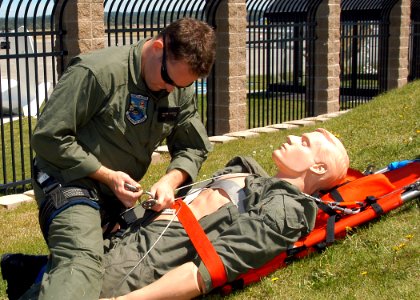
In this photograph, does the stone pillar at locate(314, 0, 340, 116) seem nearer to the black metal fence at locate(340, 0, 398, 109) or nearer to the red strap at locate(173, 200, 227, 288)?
the black metal fence at locate(340, 0, 398, 109)

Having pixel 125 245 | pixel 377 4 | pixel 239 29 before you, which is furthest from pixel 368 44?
pixel 125 245

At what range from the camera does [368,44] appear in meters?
19.6

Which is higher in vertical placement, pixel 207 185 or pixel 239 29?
pixel 239 29

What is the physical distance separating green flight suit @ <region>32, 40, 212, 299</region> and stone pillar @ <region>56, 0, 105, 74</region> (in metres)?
5.00

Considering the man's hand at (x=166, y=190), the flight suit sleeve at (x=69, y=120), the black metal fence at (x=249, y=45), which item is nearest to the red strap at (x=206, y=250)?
the man's hand at (x=166, y=190)

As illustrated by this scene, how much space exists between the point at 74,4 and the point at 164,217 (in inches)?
212

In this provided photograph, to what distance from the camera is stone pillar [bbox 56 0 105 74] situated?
945 cm

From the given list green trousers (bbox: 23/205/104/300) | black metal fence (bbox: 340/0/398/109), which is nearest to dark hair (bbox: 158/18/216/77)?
green trousers (bbox: 23/205/104/300)

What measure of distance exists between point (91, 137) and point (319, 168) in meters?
1.60

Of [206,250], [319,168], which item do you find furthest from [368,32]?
[206,250]

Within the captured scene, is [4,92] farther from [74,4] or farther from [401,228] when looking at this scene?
[401,228]

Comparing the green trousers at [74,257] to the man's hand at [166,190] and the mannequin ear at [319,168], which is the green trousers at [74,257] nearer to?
the man's hand at [166,190]

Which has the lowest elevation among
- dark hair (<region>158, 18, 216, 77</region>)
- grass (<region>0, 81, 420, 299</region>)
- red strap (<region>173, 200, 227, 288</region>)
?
grass (<region>0, 81, 420, 299</region>)

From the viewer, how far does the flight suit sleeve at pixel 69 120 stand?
14.1 ft
